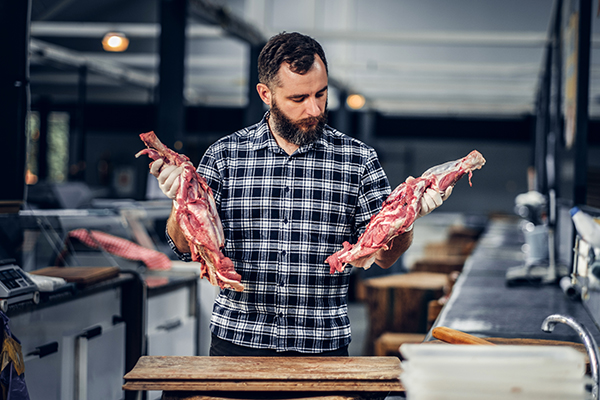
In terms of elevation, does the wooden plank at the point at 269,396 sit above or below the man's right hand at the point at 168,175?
below

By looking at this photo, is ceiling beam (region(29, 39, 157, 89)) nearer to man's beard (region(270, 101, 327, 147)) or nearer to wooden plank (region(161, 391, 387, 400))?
man's beard (region(270, 101, 327, 147))

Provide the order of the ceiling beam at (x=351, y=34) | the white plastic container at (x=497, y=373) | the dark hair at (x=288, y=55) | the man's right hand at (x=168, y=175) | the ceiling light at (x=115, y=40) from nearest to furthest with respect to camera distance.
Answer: the white plastic container at (x=497, y=373)
the man's right hand at (x=168, y=175)
the dark hair at (x=288, y=55)
the ceiling beam at (x=351, y=34)
the ceiling light at (x=115, y=40)

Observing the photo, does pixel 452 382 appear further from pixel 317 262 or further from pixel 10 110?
pixel 10 110

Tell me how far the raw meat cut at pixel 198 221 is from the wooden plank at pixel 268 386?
259 millimetres

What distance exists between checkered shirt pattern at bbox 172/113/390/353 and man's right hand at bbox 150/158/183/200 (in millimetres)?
245

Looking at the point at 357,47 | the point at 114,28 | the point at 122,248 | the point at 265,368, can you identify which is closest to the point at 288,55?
the point at 265,368

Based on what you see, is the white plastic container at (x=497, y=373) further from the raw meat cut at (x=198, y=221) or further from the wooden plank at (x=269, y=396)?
the raw meat cut at (x=198, y=221)

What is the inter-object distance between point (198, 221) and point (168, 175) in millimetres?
140

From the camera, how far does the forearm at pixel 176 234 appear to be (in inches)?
64.6

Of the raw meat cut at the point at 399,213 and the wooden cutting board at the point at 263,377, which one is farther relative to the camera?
the raw meat cut at the point at 399,213

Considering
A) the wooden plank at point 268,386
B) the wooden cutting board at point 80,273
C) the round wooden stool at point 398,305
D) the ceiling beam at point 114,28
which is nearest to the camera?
the wooden plank at point 268,386

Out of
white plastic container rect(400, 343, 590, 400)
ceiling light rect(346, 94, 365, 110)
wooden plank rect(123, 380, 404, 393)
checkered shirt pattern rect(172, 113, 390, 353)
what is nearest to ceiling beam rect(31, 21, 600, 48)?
ceiling light rect(346, 94, 365, 110)

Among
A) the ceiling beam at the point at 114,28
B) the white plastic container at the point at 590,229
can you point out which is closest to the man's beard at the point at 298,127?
the white plastic container at the point at 590,229

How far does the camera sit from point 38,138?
46.3 ft
